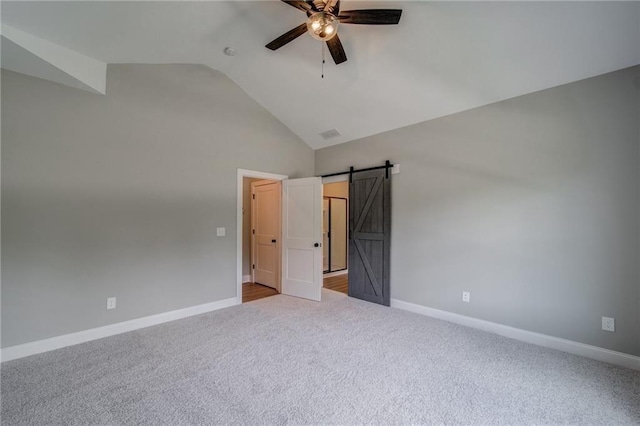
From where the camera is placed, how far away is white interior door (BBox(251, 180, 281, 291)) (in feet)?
16.6

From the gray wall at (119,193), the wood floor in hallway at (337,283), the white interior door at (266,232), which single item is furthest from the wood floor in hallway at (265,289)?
the gray wall at (119,193)

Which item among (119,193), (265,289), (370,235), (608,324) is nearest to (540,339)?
(608,324)

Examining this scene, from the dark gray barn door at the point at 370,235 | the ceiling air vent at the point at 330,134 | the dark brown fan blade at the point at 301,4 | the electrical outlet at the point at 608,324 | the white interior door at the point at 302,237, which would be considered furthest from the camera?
the ceiling air vent at the point at 330,134

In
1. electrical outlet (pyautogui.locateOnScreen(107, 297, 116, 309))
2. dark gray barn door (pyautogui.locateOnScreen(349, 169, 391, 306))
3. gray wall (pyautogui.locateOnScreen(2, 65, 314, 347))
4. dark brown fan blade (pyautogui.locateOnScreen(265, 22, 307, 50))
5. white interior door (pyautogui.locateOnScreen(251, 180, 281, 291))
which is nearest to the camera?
dark brown fan blade (pyautogui.locateOnScreen(265, 22, 307, 50))

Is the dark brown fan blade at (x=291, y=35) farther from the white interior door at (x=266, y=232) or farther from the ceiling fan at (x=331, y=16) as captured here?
the white interior door at (x=266, y=232)

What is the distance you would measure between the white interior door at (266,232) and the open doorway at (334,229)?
1480 mm

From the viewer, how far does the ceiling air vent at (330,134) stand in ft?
15.1

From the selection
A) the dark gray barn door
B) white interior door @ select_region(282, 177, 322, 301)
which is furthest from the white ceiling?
white interior door @ select_region(282, 177, 322, 301)

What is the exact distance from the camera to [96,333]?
9.82 ft

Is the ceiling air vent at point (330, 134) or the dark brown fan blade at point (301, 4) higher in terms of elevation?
the dark brown fan blade at point (301, 4)

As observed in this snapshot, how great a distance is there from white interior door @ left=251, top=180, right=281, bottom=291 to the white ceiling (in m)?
2.03

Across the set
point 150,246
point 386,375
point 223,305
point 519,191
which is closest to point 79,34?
point 150,246

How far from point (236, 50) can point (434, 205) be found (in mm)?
3243

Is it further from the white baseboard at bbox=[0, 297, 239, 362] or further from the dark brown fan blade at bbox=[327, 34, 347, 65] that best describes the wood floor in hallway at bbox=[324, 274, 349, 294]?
the dark brown fan blade at bbox=[327, 34, 347, 65]
